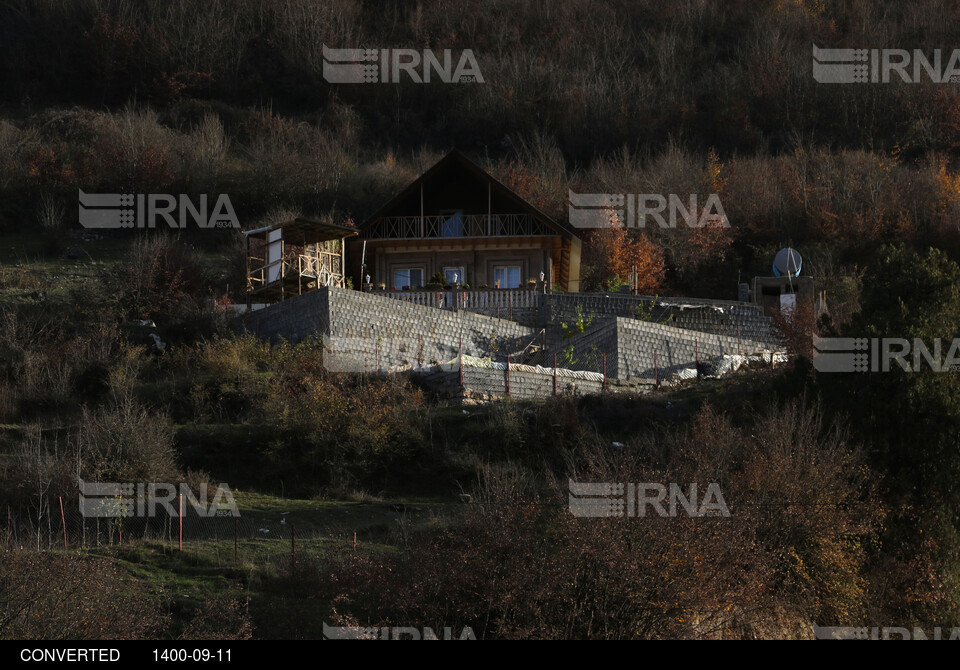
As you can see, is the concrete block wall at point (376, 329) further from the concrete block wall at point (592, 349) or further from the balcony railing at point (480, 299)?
the balcony railing at point (480, 299)

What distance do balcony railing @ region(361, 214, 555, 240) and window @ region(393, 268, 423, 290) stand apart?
1.35m

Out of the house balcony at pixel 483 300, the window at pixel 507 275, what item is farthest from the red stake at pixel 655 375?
the window at pixel 507 275

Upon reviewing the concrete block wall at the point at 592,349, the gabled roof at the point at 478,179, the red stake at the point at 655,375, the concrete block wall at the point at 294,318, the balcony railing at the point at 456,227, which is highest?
the gabled roof at the point at 478,179

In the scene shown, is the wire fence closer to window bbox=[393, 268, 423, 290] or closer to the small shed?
the small shed

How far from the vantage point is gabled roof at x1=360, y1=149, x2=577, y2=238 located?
127ft

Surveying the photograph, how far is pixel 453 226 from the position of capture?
130 feet

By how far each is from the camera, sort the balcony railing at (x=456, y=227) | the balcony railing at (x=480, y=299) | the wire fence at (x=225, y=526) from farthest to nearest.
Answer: the balcony railing at (x=456, y=227) < the balcony railing at (x=480, y=299) < the wire fence at (x=225, y=526)

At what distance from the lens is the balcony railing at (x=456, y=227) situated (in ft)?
128

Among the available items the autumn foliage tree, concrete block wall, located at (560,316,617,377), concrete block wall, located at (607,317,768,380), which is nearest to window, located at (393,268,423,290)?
the autumn foliage tree

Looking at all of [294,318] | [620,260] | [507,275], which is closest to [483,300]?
[507,275]

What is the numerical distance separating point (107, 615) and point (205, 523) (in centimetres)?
577

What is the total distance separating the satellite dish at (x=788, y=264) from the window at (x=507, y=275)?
9.10m

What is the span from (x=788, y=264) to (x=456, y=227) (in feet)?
38.0

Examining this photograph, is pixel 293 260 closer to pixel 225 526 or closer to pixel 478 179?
pixel 478 179
